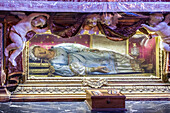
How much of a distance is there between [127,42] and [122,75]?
651 millimetres

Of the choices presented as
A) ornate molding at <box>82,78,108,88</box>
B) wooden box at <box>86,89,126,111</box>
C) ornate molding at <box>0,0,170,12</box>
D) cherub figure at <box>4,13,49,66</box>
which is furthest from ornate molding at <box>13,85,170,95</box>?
ornate molding at <box>0,0,170,12</box>

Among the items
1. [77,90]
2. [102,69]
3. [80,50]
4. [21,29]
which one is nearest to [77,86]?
[77,90]

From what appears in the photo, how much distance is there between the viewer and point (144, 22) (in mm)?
4078

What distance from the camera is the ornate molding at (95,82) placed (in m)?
4.38

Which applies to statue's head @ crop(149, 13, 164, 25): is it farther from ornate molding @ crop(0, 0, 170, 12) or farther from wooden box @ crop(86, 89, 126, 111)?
wooden box @ crop(86, 89, 126, 111)

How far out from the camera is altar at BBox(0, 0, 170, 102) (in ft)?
12.8

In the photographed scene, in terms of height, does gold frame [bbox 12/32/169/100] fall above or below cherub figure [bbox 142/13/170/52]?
below

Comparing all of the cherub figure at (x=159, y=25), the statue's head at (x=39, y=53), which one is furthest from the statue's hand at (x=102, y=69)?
the cherub figure at (x=159, y=25)

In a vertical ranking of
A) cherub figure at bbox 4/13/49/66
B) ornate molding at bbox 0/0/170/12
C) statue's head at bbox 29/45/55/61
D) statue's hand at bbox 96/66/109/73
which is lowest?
statue's hand at bbox 96/66/109/73

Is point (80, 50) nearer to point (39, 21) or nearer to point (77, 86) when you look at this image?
point (77, 86)

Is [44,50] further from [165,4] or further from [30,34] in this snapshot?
[165,4]

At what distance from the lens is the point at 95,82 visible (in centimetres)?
441

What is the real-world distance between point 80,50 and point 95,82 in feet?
2.30

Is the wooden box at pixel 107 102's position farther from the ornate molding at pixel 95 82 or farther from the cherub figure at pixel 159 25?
the cherub figure at pixel 159 25
